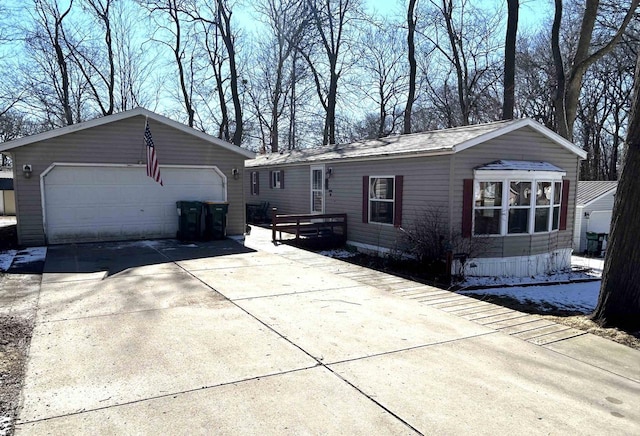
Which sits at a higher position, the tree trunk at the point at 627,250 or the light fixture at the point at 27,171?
the light fixture at the point at 27,171

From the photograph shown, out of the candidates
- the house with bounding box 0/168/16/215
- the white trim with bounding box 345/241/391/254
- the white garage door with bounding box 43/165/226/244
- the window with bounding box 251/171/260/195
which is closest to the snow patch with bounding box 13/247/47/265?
the white garage door with bounding box 43/165/226/244

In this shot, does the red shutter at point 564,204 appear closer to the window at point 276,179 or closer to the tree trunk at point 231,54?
the window at point 276,179

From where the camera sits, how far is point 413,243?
1023cm

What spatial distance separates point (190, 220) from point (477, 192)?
285 inches

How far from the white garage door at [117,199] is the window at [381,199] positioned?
13.9 feet

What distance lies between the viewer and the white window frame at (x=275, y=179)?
1756 centimetres

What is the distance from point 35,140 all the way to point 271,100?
20995 millimetres

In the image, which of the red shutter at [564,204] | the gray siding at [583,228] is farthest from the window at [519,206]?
the gray siding at [583,228]

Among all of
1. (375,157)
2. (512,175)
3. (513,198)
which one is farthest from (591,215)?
(375,157)

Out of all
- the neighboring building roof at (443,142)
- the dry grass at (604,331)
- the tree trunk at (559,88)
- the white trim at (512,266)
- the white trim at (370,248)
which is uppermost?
the tree trunk at (559,88)

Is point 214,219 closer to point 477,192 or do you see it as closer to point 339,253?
point 339,253

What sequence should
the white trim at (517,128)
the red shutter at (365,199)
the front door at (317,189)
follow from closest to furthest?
the white trim at (517,128) < the red shutter at (365,199) < the front door at (317,189)

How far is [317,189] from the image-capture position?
578 inches

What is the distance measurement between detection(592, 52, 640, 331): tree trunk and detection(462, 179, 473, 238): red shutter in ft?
14.0
